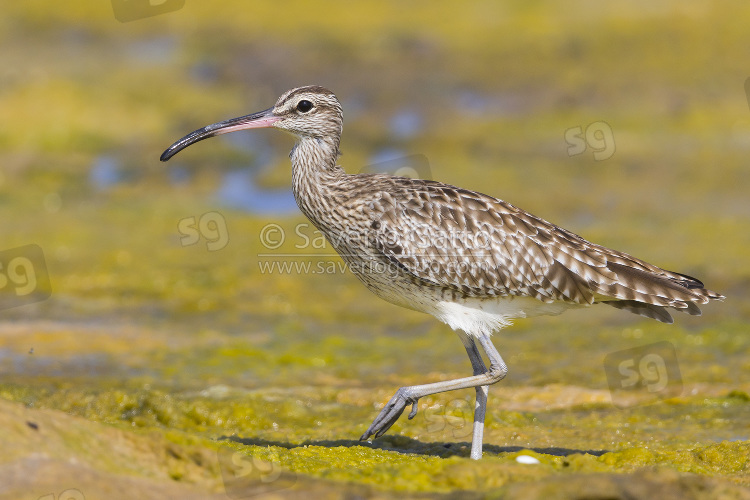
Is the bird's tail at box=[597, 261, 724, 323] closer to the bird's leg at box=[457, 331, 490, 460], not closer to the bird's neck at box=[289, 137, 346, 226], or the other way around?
the bird's leg at box=[457, 331, 490, 460]

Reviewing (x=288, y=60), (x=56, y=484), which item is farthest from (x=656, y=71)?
(x=56, y=484)

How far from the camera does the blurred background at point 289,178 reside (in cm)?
1209

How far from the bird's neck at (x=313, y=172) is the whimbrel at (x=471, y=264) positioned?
0.09 feet

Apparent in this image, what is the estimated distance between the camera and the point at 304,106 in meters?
9.85

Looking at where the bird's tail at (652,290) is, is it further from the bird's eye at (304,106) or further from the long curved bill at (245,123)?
the long curved bill at (245,123)

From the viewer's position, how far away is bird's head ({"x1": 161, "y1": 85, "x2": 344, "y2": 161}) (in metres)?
9.80

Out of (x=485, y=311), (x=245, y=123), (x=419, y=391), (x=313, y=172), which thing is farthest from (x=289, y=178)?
(x=419, y=391)

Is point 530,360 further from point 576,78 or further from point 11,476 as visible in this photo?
point 576,78

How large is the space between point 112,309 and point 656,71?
1554 centimetres

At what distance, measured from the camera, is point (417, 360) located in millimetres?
12844

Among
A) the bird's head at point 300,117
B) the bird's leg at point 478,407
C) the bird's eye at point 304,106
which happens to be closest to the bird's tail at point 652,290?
the bird's leg at point 478,407

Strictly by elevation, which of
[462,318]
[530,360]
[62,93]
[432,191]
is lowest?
[530,360]

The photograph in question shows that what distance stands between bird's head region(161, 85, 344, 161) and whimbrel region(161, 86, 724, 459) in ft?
2.40

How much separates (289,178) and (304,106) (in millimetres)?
11010
